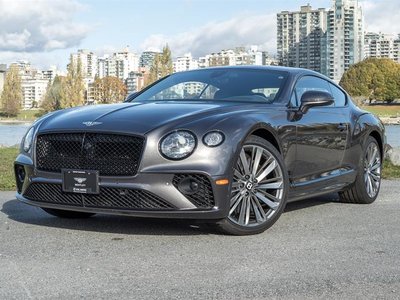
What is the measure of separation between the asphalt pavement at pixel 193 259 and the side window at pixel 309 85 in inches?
47.6

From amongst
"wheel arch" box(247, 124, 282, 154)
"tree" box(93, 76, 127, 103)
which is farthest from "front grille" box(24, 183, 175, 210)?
"tree" box(93, 76, 127, 103)

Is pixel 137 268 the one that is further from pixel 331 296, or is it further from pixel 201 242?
pixel 331 296

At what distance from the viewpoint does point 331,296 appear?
3355 mm

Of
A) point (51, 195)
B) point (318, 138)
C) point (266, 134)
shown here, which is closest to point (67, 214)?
point (51, 195)

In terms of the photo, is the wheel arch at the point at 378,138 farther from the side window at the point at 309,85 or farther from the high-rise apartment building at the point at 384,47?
the high-rise apartment building at the point at 384,47

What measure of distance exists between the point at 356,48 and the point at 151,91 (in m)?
169

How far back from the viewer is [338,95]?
7047mm

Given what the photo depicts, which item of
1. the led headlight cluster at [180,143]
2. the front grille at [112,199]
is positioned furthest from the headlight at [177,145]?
the front grille at [112,199]

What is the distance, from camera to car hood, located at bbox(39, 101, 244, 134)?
4.85 m

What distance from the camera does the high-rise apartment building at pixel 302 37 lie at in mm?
164750

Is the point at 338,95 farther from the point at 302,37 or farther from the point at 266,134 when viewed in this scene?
the point at 302,37

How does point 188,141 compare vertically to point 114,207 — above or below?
above

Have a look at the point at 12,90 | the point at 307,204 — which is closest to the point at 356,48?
the point at 12,90

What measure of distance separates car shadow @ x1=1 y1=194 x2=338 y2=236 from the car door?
3.37 feet
